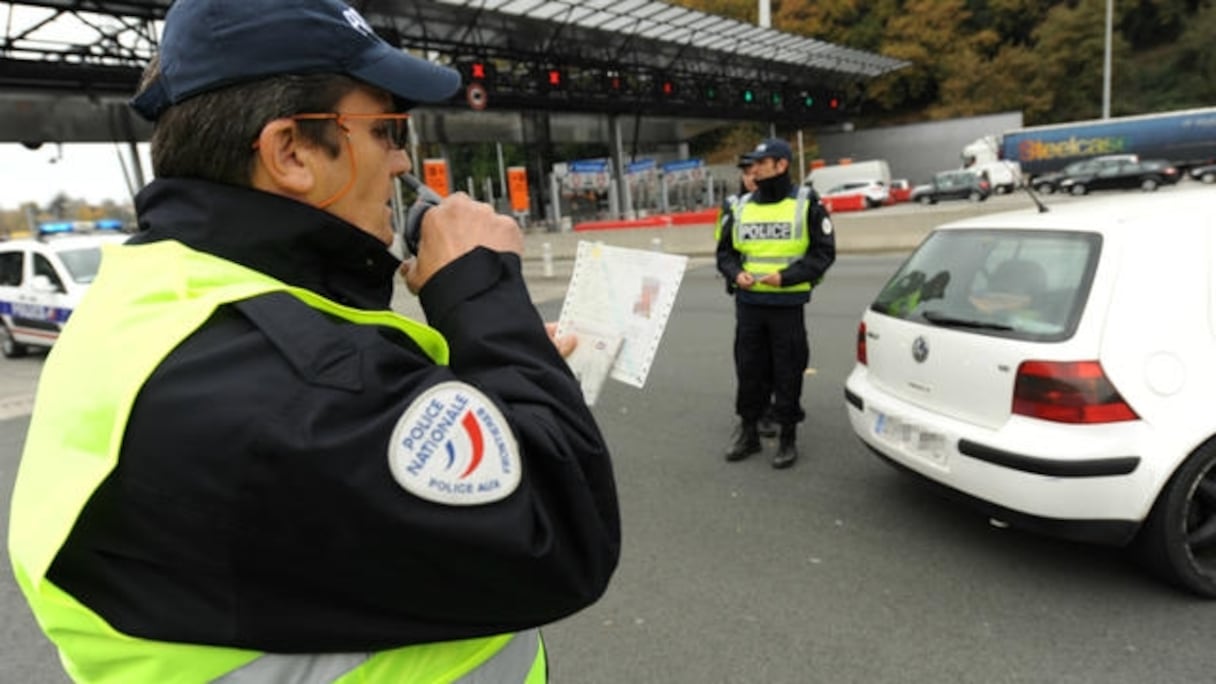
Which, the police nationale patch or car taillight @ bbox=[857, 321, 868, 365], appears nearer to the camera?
the police nationale patch

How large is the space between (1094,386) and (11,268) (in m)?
13.0

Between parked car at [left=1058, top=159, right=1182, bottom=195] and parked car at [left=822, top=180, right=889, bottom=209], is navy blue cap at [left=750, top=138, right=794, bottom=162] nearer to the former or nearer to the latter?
parked car at [left=1058, top=159, right=1182, bottom=195]

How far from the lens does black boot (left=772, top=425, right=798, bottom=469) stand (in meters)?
4.49

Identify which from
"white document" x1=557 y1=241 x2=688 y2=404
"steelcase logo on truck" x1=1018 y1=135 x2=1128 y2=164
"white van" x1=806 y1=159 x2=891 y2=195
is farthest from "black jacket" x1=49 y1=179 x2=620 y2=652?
"steelcase logo on truck" x1=1018 y1=135 x2=1128 y2=164

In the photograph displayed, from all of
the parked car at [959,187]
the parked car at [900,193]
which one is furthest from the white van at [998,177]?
the parked car at [900,193]

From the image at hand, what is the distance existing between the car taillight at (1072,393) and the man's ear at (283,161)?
9.08 feet

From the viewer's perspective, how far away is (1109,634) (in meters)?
2.64

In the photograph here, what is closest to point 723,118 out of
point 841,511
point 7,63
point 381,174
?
point 7,63

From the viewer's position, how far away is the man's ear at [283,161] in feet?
3.11

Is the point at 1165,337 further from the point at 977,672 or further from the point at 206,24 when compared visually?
the point at 206,24

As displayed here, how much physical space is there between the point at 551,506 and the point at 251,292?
420 millimetres

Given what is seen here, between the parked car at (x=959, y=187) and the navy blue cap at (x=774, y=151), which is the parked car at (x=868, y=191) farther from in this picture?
the navy blue cap at (x=774, y=151)

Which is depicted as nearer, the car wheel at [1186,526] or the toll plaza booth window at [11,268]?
the car wheel at [1186,526]

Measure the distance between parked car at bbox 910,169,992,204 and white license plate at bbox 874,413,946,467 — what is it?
34.6 m
